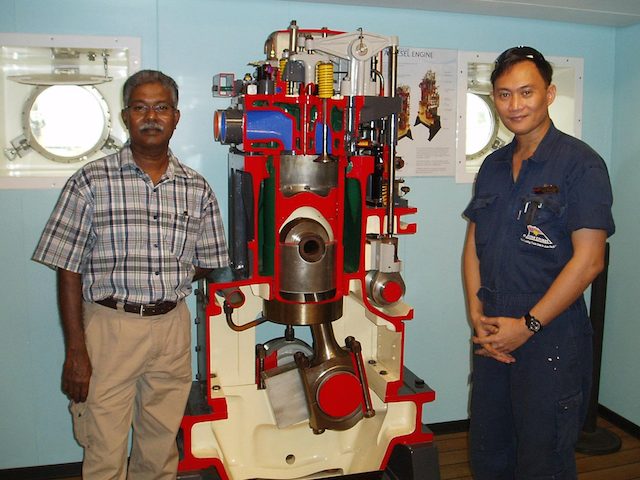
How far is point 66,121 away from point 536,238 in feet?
6.24

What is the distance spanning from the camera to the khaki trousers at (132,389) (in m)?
1.91

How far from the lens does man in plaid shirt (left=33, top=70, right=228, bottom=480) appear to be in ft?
6.15

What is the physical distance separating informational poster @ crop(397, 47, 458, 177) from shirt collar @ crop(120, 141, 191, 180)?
1.17 meters

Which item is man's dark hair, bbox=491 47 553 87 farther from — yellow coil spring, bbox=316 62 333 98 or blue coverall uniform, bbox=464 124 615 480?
yellow coil spring, bbox=316 62 333 98

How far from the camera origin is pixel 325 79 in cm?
196

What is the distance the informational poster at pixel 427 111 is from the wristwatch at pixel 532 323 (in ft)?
4.21

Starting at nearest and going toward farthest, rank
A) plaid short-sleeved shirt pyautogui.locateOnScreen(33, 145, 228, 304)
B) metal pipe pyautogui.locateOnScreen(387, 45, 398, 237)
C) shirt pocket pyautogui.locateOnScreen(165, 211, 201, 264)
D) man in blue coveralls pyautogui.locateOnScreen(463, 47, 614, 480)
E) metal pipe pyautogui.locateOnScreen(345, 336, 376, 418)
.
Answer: man in blue coveralls pyautogui.locateOnScreen(463, 47, 614, 480)
plaid short-sleeved shirt pyautogui.locateOnScreen(33, 145, 228, 304)
shirt pocket pyautogui.locateOnScreen(165, 211, 201, 264)
metal pipe pyautogui.locateOnScreen(387, 45, 398, 237)
metal pipe pyautogui.locateOnScreen(345, 336, 376, 418)

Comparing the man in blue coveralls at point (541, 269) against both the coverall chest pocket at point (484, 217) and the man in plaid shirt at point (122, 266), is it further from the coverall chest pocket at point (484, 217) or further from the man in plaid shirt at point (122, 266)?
the man in plaid shirt at point (122, 266)

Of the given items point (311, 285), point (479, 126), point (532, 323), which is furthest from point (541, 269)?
point (479, 126)

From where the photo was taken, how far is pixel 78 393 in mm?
1896

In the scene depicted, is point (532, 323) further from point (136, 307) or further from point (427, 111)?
point (427, 111)

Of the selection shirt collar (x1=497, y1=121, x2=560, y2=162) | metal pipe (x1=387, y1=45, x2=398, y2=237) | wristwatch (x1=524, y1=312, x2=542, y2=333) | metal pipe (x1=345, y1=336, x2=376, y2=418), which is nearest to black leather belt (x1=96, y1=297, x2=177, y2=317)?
metal pipe (x1=345, y1=336, x2=376, y2=418)

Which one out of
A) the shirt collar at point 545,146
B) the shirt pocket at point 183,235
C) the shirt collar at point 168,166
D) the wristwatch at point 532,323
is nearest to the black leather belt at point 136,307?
the shirt pocket at point 183,235

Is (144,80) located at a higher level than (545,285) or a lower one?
higher
